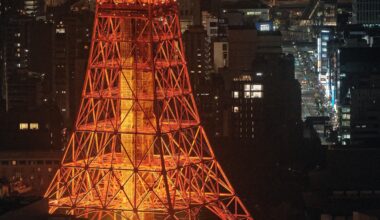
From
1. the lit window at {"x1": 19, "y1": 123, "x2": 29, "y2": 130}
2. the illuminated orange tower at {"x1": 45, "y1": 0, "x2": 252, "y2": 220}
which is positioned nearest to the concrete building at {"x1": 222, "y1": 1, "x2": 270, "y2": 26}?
the lit window at {"x1": 19, "y1": 123, "x2": 29, "y2": 130}

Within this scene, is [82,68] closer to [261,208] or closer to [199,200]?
[261,208]

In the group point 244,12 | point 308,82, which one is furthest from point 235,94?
point 244,12

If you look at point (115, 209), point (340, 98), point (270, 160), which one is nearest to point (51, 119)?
point (270, 160)

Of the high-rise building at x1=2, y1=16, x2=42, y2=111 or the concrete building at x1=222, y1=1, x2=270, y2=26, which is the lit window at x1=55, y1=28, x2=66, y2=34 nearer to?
the high-rise building at x1=2, y1=16, x2=42, y2=111

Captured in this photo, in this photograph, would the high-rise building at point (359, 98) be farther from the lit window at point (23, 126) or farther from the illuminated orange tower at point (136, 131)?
the illuminated orange tower at point (136, 131)

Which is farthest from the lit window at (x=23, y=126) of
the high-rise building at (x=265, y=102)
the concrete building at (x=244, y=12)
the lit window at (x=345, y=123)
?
the concrete building at (x=244, y=12)

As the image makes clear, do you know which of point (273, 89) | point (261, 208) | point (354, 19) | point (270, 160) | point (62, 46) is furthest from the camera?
point (354, 19)
